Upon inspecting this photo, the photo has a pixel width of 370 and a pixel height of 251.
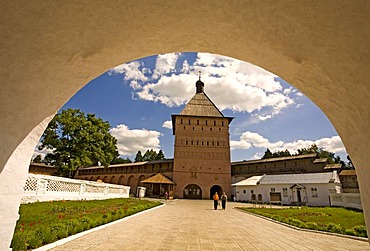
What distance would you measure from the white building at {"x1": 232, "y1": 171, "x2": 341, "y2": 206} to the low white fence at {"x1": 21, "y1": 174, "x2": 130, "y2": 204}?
18.6 metres

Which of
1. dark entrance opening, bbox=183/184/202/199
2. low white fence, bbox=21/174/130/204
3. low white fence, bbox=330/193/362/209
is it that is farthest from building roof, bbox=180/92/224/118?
low white fence, bbox=21/174/130/204

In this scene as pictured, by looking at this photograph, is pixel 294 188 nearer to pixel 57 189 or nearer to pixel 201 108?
pixel 201 108

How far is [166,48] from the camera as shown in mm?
3086

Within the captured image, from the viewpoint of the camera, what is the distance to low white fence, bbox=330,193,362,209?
1860cm

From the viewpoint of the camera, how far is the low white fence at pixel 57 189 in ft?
36.4

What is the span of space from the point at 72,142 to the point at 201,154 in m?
21.1

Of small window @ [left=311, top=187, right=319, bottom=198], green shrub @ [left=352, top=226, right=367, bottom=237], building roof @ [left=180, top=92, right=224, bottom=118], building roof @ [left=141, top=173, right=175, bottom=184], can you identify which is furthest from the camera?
building roof @ [left=180, top=92, right=224, bottom=118]

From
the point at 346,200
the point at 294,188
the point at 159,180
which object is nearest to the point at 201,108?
the point at 159,180

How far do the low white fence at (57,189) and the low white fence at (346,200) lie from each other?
21.9 meters

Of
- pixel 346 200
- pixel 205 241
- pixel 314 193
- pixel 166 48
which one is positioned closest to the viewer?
pixel 166 48

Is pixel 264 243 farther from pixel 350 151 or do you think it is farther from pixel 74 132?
pixel 74 132

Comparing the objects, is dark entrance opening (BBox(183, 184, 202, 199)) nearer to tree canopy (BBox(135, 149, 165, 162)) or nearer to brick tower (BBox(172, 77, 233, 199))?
brick tower (BBox(172, 77, 233, 199))

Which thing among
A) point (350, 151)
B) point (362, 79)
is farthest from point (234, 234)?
point (362, 79)

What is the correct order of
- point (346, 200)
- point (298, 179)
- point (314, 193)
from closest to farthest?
point (346, 200)
point (314, 193)
point (298, 179)
